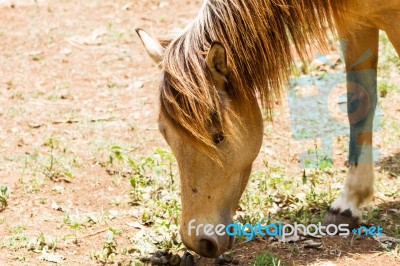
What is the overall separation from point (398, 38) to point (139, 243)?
1.92 m

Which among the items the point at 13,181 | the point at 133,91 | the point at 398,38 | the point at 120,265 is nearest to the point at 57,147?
the point at 13,181

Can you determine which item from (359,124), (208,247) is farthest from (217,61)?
(359,124)

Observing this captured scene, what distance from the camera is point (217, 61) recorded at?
333cm

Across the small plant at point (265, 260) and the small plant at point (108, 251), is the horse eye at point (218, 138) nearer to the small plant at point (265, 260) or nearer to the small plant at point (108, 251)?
the small plant at point (265, 260)

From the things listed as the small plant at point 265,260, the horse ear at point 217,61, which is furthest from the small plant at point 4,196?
the horse ear at point 217,61

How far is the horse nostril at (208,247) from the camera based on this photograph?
3.38 meters

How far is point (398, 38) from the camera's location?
3934 mm

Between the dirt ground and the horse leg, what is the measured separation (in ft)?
0.88

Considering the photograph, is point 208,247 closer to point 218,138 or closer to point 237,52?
point 218,138

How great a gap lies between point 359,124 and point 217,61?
4.92 ft

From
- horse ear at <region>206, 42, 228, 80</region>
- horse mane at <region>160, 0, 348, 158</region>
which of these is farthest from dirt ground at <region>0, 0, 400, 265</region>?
horse ear at <region>206, 42, 228, 80</region>

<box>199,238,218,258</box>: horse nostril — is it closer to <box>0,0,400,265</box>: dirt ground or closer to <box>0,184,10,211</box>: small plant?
<box>0,0,400,265</box>: dirt ground

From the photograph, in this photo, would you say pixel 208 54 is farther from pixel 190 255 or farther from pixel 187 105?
pixel 190 255

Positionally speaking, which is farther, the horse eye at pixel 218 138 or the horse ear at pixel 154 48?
the horse ear at pixel 154 48
